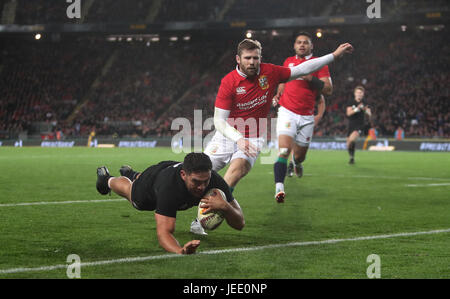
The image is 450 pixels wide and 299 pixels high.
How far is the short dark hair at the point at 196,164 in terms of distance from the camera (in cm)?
567

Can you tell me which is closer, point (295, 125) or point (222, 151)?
point (222, 151)

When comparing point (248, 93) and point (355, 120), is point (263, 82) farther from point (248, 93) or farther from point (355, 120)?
point (355, 120)

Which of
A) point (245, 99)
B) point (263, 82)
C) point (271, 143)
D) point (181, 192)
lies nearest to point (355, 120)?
point (271, 143)

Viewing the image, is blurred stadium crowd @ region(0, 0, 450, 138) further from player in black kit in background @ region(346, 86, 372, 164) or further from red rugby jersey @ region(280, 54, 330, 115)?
red rugby jersey @ region(280, 54, 330, 115)

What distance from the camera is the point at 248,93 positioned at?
26.6 feet

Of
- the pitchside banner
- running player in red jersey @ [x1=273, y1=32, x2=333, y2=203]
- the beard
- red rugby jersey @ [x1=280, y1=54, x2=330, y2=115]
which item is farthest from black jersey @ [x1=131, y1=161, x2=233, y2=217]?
the pitchside banner

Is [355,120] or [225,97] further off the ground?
[355,120]

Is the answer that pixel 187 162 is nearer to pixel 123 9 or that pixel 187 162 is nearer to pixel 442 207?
pixel 442 207

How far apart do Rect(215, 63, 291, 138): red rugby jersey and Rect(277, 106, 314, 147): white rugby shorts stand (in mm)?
2794

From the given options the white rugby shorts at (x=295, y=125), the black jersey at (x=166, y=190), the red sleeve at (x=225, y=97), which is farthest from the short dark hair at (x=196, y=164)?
the white rugby shorts at (x=295, y=125)

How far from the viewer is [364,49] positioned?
45.9m

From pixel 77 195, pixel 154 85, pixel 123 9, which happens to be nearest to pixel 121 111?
pixel 154 85

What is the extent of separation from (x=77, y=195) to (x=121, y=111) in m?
36.9

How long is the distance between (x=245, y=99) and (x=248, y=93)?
0.08 m
